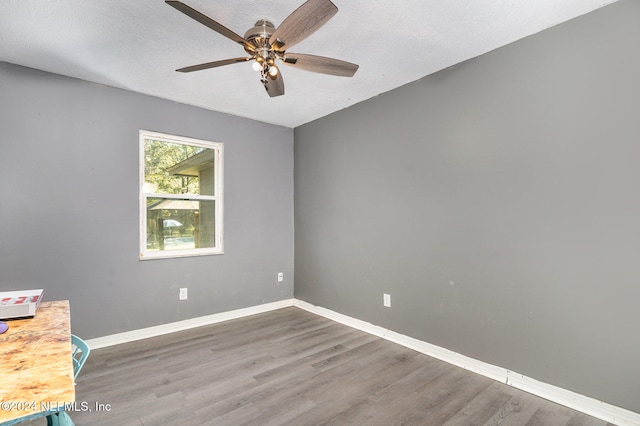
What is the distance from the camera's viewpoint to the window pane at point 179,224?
338 centimetres

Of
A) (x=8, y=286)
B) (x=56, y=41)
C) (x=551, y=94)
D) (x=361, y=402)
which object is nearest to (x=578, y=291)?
(x=551, y=94)

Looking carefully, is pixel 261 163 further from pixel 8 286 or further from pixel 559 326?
pixel 559 326

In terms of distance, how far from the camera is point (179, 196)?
3.56 metres

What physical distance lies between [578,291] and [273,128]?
12.0ft

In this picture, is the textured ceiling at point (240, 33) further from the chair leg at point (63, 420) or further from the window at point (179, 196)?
the chair leg at point (63, 420)

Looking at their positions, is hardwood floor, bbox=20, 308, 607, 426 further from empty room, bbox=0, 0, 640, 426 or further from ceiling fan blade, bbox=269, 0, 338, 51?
ceiling fan blade, bbox=269, 0, 338, 51

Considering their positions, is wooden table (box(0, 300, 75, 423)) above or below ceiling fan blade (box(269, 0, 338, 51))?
below

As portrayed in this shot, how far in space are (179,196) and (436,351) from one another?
3082mm

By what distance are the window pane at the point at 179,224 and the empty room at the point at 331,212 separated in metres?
0.03

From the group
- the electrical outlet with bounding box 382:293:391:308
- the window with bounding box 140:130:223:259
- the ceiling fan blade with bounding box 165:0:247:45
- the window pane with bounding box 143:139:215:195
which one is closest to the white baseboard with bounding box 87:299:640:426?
the electrical outlet with bounding box 382:293:391:308

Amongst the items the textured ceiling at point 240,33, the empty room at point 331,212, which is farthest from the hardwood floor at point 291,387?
the textured ceiling at point 240,33

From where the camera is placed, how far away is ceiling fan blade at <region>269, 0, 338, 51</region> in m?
1.49

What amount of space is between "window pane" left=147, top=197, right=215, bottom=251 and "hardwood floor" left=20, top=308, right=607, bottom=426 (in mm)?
1010

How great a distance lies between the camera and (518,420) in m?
1.92
